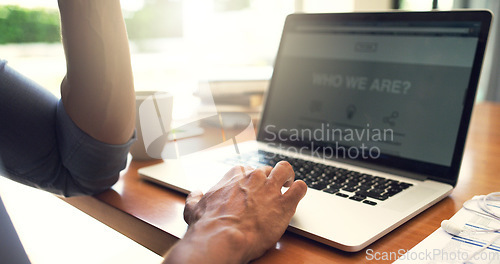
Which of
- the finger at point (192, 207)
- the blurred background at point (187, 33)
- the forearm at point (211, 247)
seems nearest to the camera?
the forearm at point (211, 247)

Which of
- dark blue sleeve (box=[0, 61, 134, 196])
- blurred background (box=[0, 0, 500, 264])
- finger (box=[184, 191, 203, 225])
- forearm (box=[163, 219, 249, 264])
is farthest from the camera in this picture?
blurred background (box=[0, 0, 500, 264])

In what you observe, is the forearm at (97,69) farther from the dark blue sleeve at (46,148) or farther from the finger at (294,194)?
the finger at (294,194)

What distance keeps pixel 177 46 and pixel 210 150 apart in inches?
45.9

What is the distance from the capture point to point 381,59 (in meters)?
0.73

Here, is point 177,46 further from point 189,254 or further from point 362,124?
point 189,254

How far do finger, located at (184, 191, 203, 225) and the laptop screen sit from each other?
32 centimetres

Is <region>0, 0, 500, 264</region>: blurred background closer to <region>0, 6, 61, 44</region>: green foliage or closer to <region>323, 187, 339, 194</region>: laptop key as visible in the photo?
<region>0, 6, 61, 44</region>: green foliage

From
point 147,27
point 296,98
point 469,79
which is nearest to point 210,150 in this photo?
point 296,98

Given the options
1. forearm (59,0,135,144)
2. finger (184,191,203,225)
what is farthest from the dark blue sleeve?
finger (184,191,203,225)

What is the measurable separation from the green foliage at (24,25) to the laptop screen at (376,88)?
4.29 ft

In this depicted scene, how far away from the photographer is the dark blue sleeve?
629mm

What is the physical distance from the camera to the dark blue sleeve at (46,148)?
63cm
